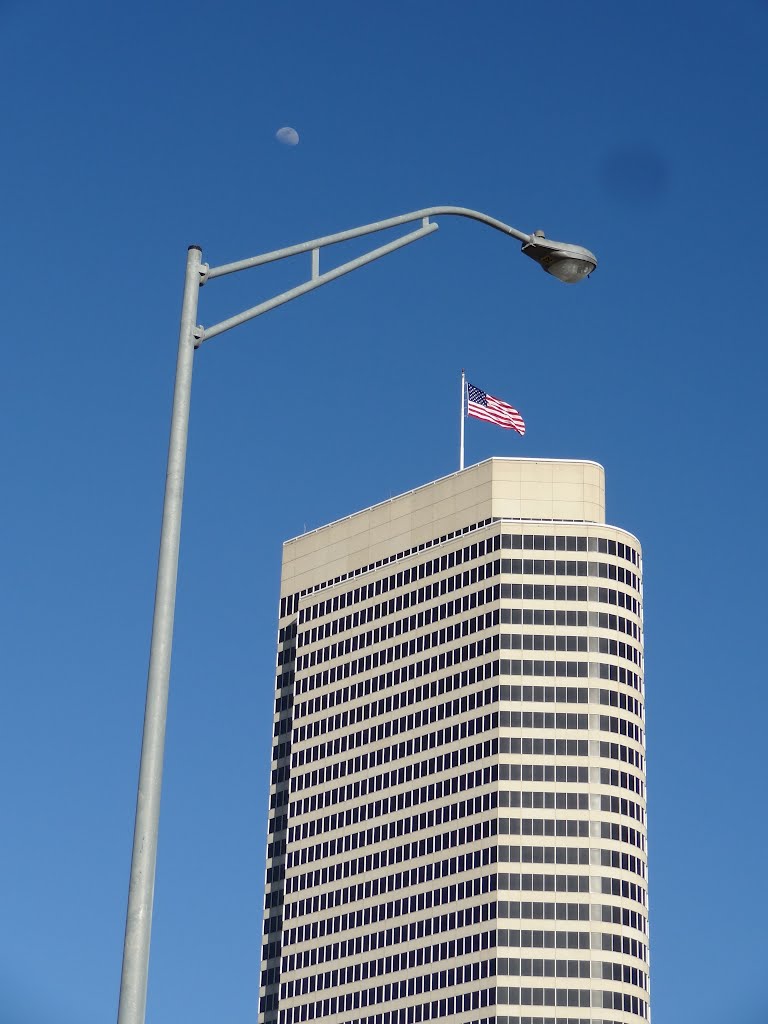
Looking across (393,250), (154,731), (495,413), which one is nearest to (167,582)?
(154,731)

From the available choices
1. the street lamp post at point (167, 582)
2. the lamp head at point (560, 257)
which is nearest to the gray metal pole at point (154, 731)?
the street lamp post at point (167, 582)

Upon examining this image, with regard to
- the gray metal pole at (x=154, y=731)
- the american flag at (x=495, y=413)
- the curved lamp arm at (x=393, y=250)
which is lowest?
the gray metal pole at (x=154, y=731)

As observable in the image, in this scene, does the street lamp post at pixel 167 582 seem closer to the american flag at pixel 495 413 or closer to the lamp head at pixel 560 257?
the lamp head at pixel 560 257

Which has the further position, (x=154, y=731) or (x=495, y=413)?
(x=495, y=413)

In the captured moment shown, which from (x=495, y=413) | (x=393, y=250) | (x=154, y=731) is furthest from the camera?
(x=495, y=413)

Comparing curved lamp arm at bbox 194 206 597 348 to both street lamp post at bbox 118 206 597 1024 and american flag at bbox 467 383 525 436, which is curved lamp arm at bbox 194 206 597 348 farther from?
american flag at bbox 467 383 525 436

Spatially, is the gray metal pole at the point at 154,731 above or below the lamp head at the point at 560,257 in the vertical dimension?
below

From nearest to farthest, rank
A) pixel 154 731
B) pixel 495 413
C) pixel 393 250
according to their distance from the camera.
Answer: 1. pixel 154 731
2. pixel 393 250
3. pixel 495 413

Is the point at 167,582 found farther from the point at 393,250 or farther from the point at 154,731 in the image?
the point at 393,250

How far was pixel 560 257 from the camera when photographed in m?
29.4

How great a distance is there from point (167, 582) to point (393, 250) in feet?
25.0

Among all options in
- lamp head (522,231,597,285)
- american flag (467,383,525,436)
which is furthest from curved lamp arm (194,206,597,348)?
american flag (467,383,525,436)

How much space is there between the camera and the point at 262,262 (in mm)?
26812

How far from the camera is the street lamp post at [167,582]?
21859mm
